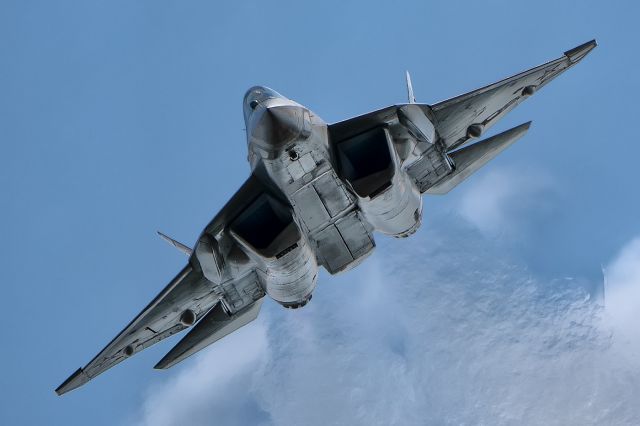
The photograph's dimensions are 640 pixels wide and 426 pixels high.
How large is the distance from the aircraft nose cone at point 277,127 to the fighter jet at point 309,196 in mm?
22

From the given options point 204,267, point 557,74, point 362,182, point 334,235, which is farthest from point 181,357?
point 557,74

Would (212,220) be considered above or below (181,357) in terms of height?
above

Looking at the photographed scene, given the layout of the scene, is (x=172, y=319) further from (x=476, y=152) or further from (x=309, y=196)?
(x=476, y=152)

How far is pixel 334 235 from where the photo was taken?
18203 millimetres

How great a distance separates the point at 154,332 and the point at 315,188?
247 inches

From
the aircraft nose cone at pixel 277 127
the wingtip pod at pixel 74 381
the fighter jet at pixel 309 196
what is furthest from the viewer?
the wingtip pod at pixel 74 381

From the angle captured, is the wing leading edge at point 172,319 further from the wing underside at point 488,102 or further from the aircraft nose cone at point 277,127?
the wing underside at point 488,102

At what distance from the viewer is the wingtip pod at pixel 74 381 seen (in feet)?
63.1

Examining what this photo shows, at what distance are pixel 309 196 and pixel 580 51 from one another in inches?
289

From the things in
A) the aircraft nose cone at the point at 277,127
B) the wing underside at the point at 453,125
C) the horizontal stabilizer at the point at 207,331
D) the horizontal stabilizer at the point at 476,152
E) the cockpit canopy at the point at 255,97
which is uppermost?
the cockpit canopy at the point at 255,97

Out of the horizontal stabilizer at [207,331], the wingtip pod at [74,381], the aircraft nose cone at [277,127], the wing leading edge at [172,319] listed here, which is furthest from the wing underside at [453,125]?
the wingtip pod at [74,381]

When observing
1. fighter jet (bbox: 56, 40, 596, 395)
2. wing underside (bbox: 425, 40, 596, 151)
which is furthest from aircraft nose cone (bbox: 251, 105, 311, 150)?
wing underside (bbox: 425, 40, 596, 151)

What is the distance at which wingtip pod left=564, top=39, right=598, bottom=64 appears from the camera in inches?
705

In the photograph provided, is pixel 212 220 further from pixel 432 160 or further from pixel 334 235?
pixel 432 160
